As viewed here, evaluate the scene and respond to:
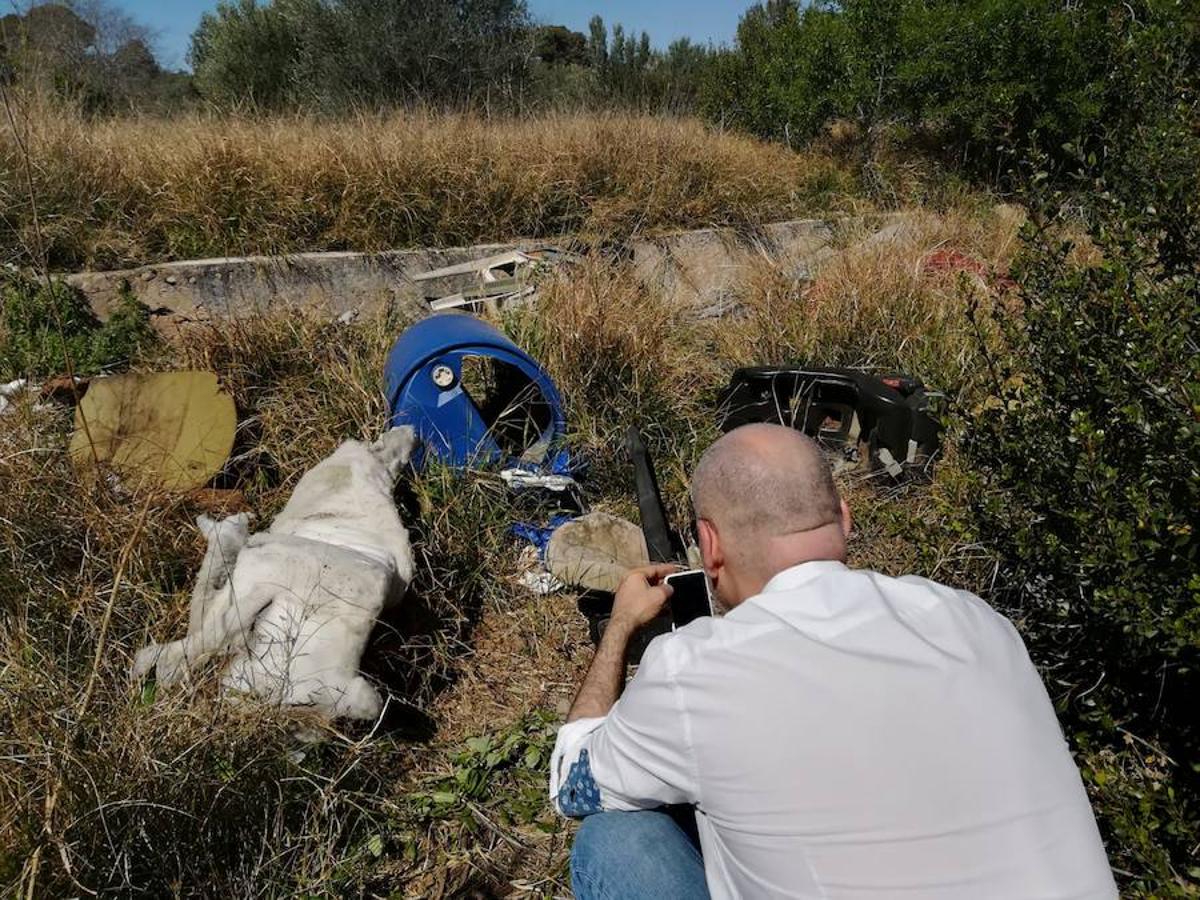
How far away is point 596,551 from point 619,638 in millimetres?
1288

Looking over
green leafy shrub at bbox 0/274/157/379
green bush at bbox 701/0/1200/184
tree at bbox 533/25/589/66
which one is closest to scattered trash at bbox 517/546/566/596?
green leafy shrub at bbox 0/274/157/379

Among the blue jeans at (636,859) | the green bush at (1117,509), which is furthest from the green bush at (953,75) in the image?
the blue jeans at (636,859)

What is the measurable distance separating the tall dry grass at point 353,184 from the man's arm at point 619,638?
4.26 m

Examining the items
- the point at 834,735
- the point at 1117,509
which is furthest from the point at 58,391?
the point at 1117,509

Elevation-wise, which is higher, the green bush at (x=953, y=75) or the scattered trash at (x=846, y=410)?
the green bush at (x=953, y=75)

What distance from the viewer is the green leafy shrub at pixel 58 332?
4.14 m

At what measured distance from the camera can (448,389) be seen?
3.57 meters

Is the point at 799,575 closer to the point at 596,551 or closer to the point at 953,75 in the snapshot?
the point at 596,551

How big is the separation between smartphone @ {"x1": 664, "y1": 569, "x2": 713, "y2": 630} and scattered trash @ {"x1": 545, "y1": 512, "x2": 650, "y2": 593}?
107cm

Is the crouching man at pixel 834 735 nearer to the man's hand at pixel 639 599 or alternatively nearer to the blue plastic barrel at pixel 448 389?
the man's hand at pixel 639 599

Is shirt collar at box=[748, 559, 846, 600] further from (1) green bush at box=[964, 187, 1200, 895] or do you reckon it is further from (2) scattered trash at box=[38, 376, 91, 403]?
(2) scattered trash at box=[38, 376, 91, 403]

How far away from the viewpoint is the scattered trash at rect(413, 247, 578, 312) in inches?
200

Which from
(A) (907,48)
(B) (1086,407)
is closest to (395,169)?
(B) (1086,407)

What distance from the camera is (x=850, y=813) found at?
3.92ft
